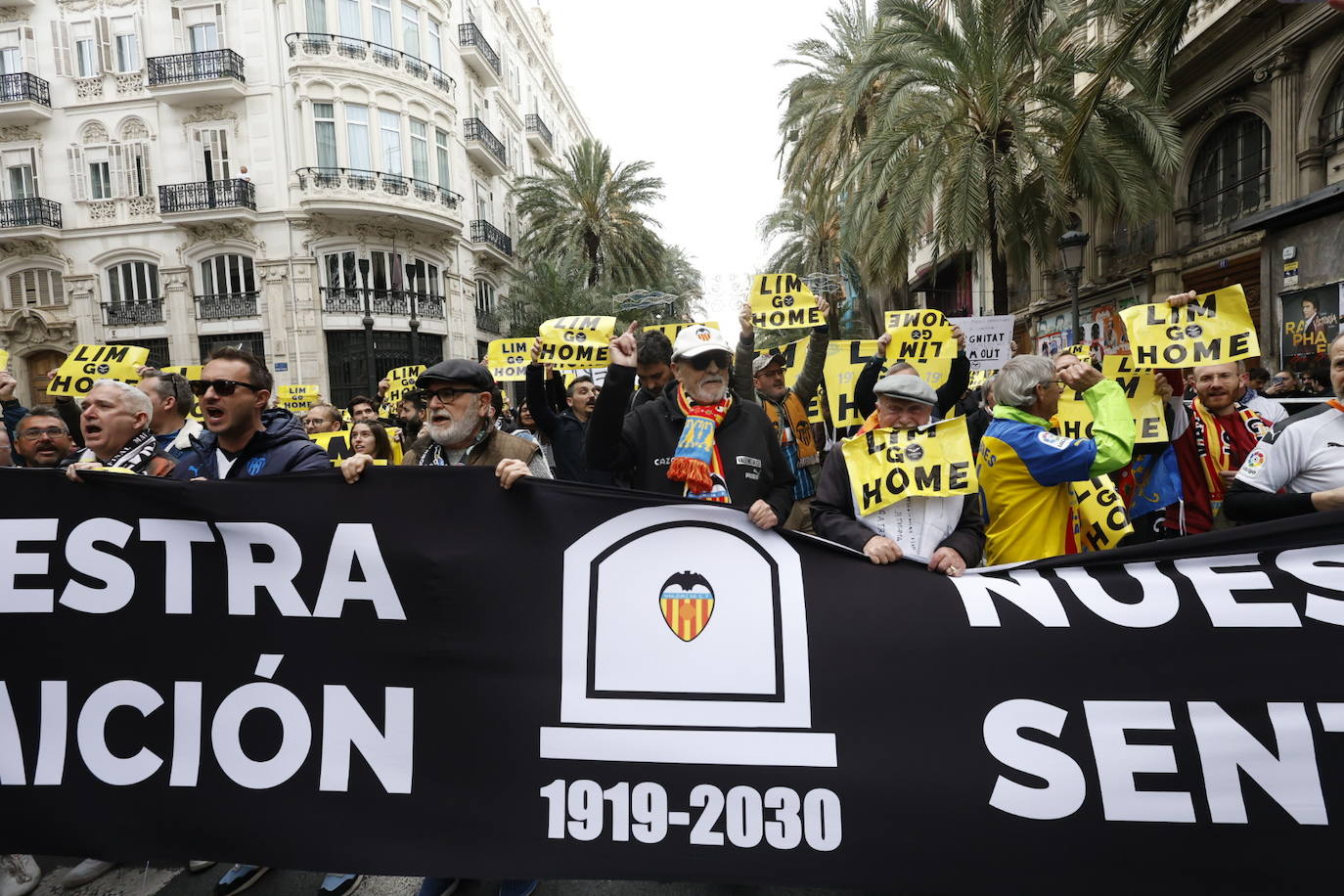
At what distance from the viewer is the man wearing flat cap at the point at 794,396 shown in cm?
474

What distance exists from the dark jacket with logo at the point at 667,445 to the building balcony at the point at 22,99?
118 feet

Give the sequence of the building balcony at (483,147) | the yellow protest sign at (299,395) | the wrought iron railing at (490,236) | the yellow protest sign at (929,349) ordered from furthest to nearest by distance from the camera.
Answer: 1. the wrought iron railing at (490,236)
2. the building balcony at (483,147)
3. the yellow protest sign at (299,395)
4. the yellow protest sign at (929,349)

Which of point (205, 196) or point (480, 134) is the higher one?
point (480, 134)

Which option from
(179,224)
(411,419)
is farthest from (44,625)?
(179,224)

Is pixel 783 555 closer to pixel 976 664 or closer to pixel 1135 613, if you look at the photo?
pixel 976 664

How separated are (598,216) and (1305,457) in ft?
100

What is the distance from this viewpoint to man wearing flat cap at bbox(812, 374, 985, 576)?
2719mm

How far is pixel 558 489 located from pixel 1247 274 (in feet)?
52.7

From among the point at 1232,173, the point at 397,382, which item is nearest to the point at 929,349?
the point at 397,382

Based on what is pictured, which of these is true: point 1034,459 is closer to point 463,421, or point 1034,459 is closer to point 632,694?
point 632,694

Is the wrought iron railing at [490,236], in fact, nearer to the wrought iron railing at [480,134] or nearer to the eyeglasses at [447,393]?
the wrought iron railing at [480,134]

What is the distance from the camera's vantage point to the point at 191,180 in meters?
28.4

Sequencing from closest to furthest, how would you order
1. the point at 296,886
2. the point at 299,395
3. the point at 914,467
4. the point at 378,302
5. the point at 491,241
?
the point at 914,467, the point at 296,886, the point at 299,395, the point at 378,302, the point at 491,241

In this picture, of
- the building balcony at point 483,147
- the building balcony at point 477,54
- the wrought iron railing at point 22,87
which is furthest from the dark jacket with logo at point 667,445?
the building balcony at point 477,54
